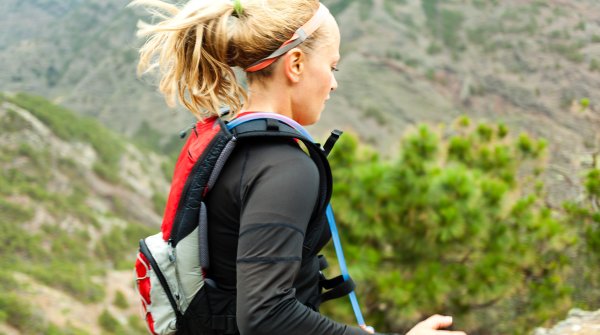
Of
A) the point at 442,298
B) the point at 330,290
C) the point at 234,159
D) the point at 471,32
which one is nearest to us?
the point at 234,159

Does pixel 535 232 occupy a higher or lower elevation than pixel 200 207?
lower

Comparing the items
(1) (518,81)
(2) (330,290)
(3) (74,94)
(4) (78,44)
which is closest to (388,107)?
(1) (518,81)

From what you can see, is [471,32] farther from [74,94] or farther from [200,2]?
[200,2]

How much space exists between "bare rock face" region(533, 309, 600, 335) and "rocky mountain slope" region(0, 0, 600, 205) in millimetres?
29004

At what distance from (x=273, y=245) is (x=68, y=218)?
17963 millimetres

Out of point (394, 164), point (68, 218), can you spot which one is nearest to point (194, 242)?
point (394, 164)

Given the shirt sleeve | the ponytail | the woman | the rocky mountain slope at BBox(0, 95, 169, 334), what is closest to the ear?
the woman

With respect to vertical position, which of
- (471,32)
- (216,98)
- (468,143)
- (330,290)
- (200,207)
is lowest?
(471,32)

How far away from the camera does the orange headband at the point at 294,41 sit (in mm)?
1002

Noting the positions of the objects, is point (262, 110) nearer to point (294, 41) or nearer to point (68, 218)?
point (294, 41)

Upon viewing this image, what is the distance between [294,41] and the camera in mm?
1002

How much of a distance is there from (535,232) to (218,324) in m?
4.29

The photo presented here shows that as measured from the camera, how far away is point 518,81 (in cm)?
3912

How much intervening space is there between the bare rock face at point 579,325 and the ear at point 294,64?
2435mm
